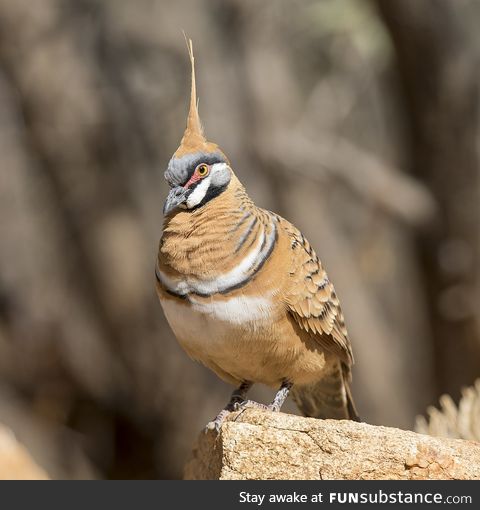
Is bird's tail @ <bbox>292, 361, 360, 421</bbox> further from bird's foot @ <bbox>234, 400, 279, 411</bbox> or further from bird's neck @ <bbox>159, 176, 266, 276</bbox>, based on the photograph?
bird's neck @ <bbox>159, 176, 266, 276</bbox>

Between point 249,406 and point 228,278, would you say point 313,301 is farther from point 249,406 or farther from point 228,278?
point 249,406

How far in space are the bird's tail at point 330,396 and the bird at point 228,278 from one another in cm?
45

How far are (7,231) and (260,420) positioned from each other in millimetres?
7845

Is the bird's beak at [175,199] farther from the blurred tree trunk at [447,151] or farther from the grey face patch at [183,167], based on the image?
the blurred tree trunk at [447,151]

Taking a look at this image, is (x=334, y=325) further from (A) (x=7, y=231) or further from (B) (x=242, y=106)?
(A) (x=7, y=231)

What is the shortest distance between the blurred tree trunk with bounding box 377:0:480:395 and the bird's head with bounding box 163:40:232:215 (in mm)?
4369

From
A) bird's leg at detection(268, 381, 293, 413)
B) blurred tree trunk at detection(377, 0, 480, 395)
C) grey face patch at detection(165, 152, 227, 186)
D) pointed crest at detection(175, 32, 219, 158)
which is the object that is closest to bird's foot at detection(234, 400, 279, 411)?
bird's leg at detection(268, 381, 293, 413)

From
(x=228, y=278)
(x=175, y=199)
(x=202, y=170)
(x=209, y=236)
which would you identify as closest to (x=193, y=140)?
(x=202, y=170)

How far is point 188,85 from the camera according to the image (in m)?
10.6

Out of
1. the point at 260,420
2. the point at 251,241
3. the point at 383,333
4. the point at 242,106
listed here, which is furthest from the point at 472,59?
the point at 260,420

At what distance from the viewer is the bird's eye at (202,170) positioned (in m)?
5.10

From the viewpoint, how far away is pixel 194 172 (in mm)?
5070

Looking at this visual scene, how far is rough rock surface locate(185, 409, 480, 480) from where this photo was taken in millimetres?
4473

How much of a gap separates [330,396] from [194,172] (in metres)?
1.68
